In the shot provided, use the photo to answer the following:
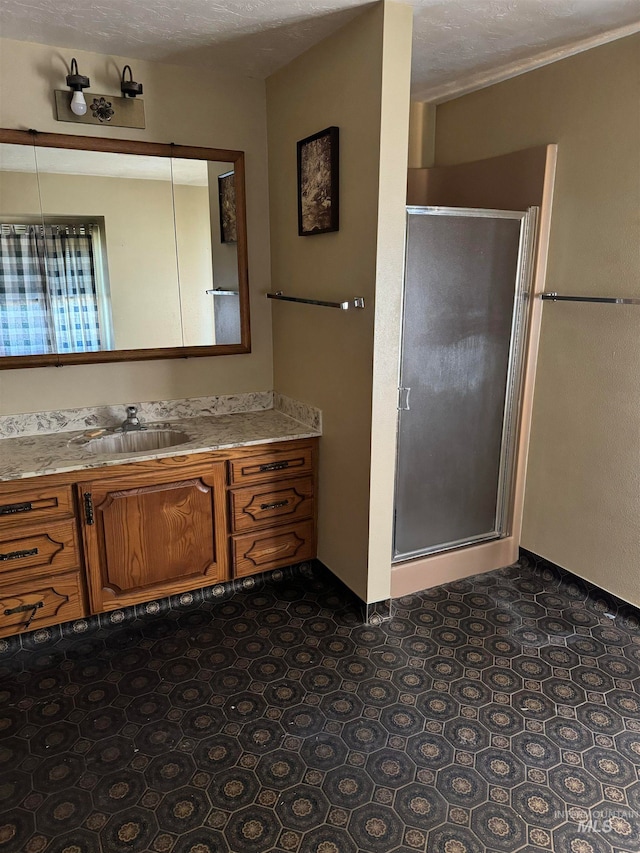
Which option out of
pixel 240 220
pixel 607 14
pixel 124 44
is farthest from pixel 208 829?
pixel 607 14

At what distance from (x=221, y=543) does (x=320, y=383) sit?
85 centimetres

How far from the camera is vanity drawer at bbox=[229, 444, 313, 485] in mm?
2635

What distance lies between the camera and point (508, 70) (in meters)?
2.72

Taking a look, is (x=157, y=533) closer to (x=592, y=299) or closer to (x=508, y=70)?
(x=592, y=299)

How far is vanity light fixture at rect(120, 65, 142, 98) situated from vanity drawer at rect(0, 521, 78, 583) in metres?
1.83

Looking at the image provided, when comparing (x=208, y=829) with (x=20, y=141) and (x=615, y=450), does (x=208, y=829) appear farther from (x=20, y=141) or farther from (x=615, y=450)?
(x=20, y=141)

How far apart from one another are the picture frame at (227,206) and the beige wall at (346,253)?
0.20 meters

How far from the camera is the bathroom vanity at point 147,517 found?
2260 mm

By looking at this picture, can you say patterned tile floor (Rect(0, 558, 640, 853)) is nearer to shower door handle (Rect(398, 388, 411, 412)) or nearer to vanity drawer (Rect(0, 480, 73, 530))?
vanity drawer (Rect(0, 480, 73, 530))

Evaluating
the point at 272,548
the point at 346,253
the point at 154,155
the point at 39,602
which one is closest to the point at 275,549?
the point at 272,548

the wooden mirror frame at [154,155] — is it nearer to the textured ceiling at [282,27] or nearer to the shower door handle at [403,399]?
the textured ceiling at [282,27]

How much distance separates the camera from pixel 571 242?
8.55ft

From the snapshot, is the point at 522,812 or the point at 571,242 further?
the point at 571,242

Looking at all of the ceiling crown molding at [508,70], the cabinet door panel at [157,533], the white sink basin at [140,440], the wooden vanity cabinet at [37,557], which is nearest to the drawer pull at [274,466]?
the cabinet door panel at [157,533]
